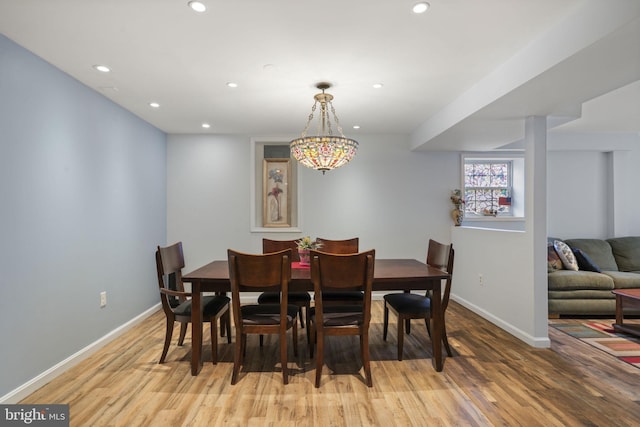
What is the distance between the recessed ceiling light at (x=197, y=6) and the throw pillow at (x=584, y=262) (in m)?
4.86

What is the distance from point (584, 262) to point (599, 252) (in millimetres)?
549

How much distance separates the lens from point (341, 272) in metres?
2.43

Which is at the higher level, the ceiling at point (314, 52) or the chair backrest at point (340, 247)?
the ceiling at point (314, 52)

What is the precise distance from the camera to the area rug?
2994 millimetres

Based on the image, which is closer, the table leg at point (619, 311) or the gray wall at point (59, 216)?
the gray wall at point (59, 216)

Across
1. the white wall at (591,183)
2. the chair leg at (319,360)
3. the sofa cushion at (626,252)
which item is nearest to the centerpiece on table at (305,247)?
the chair leg at (319,360)

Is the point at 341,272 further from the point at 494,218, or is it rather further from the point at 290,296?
the point at 494,218

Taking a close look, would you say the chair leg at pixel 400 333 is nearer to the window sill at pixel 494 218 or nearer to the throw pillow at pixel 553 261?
the throw pillow at pixel 553 261

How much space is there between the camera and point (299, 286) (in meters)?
2.67

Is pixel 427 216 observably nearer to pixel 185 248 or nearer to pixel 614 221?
pixel 614 221

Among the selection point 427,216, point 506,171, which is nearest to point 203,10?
point 427,216

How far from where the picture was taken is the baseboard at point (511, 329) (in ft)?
Answer: 10.4

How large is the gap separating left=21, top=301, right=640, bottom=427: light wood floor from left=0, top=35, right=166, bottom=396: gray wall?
1.17 ft

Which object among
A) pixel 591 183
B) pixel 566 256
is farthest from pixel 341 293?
pixel 591 183
